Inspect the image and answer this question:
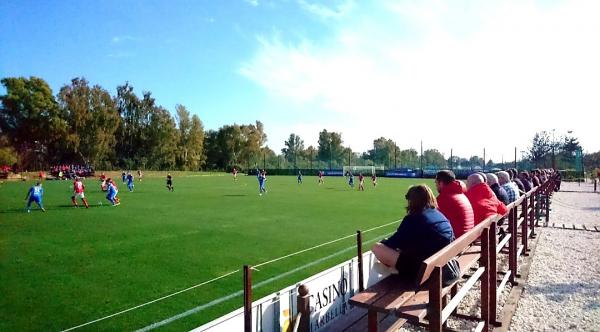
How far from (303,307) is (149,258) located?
529 centimetres

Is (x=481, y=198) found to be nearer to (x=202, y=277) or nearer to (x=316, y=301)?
(x=316, y=301)

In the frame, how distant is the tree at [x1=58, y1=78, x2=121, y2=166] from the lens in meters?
64.9

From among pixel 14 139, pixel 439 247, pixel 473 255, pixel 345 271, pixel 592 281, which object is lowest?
pixel 592 281

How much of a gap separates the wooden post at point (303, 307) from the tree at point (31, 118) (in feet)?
229

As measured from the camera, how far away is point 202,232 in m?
11.7

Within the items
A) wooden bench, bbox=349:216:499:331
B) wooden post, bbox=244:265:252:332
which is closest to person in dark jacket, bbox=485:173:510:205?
wooden bench, bbox=349:216:499:331

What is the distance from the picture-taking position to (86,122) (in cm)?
6594

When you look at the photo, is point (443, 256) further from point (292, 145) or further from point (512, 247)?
point (292, 145)

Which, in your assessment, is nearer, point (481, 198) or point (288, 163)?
point (481, 198)

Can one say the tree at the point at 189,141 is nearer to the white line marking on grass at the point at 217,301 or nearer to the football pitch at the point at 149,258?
the football pitch at the point at 149,258

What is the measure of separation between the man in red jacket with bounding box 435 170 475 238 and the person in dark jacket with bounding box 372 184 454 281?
1432 mm

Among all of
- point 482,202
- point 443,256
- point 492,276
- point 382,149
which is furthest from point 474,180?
point 382,149

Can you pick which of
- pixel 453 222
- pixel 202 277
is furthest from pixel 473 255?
pixel 202 277

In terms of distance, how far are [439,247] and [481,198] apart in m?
3.20
